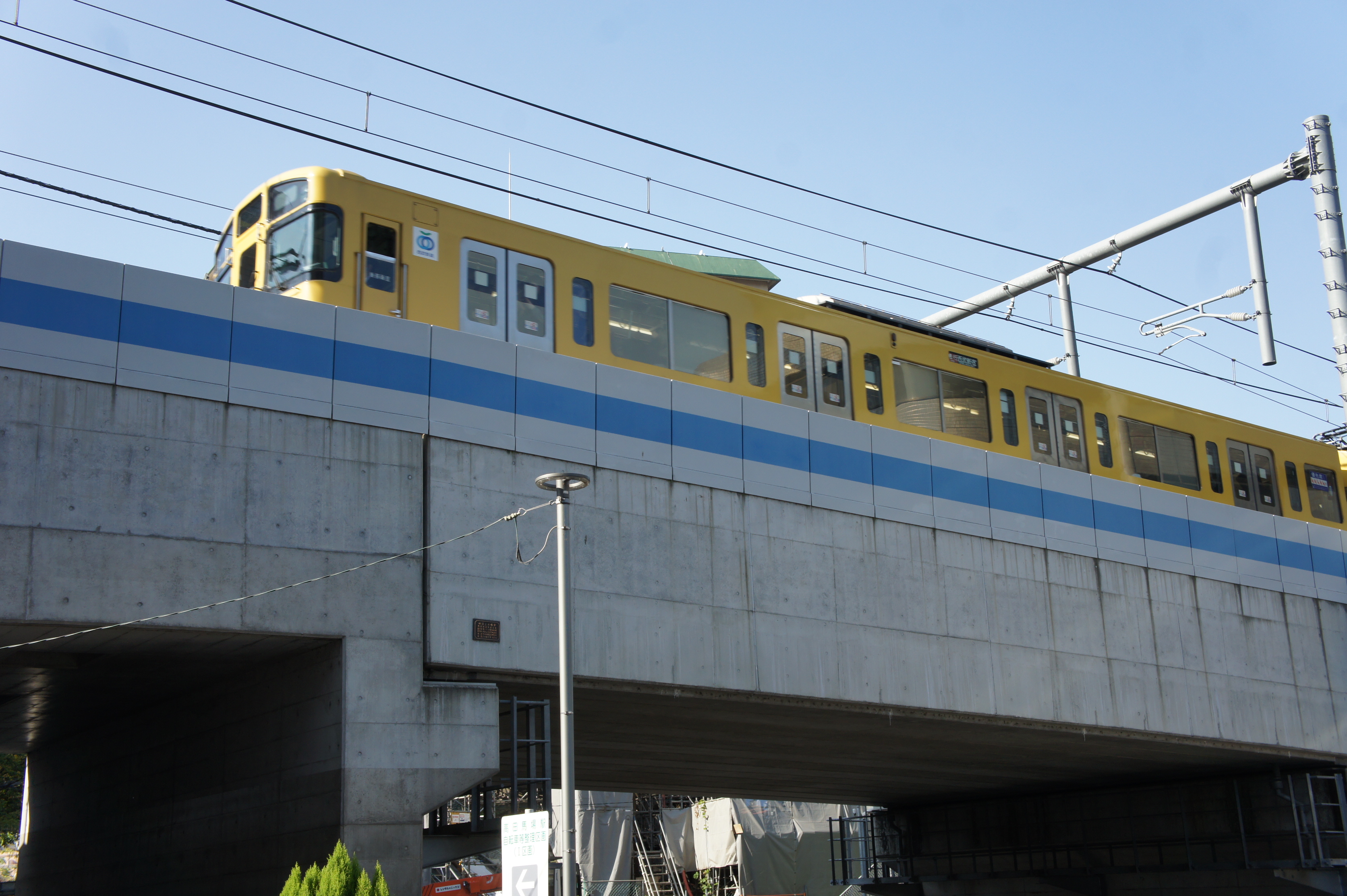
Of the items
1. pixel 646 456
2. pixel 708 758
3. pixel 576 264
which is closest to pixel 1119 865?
pixel 708 758

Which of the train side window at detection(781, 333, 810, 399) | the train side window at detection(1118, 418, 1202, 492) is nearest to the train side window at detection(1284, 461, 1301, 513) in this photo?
the train side window at detection(1118, 418, 1202, 492)

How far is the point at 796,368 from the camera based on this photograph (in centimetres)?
2145

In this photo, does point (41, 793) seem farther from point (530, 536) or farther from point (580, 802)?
point (580, 802)

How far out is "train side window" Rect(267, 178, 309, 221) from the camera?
56.2ft

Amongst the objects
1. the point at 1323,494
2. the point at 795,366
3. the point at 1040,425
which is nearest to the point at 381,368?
the point at 795,366

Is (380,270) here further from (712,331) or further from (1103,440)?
(1103,440)

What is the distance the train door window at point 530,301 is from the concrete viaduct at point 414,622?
2.56ft

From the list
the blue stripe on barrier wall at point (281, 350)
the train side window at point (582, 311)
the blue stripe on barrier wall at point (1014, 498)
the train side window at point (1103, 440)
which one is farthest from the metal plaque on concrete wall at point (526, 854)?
the train side window at point (1103, 440)

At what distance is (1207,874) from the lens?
28500 mm

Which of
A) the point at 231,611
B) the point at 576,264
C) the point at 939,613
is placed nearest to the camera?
the point at 231,611

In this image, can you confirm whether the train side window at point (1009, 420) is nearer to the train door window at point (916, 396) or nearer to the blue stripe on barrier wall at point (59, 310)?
the train door window at point (916, 396)

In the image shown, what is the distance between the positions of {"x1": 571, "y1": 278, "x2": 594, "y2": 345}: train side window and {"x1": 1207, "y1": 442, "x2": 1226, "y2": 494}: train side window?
50.7ft

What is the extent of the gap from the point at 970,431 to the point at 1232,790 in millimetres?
11313

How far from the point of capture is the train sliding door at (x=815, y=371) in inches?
841
